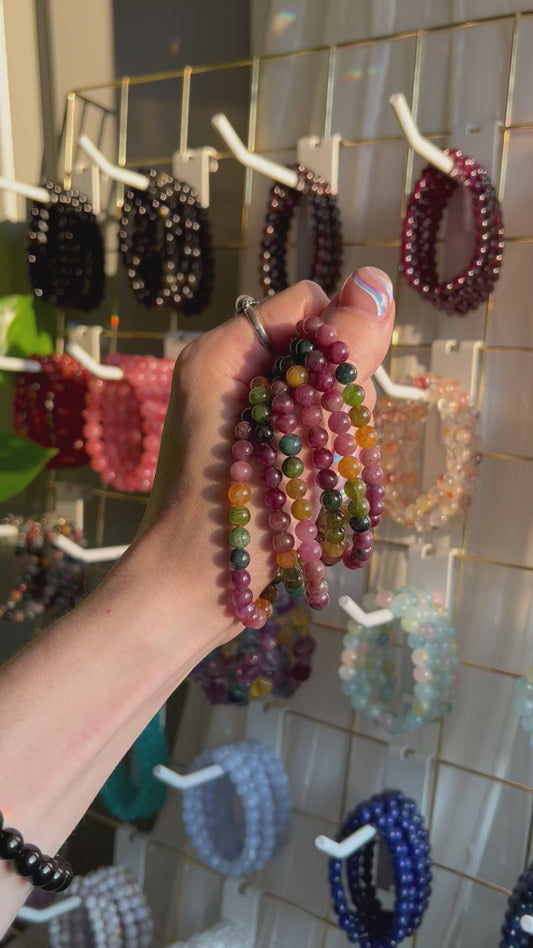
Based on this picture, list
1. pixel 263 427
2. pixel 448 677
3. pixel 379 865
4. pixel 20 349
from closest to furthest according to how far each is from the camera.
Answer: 1. pixel 263 427
2. pixel 448 677
3. pixel 379 865
4. pixel 20 349

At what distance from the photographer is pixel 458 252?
88 centimetres

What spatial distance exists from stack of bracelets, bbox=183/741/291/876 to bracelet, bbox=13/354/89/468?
0.46 m

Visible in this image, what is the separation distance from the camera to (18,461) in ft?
3.67

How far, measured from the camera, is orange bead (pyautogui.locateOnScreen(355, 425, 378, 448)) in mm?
500

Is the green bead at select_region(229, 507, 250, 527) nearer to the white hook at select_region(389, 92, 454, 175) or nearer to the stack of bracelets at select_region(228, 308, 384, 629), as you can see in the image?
the stack of bracelets at select_region(228, 308, 384, 629)

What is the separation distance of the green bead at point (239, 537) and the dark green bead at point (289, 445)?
0.05 meters

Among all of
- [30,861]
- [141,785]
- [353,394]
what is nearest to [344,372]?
[353,394]

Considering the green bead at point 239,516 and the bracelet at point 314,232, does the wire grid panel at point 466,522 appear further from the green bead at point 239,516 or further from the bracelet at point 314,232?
the green bead at point 239,516

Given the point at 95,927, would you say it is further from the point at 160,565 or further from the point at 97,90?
the point at 97,90

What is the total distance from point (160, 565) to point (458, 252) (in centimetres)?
57

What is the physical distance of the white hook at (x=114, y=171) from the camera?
938 millimetres

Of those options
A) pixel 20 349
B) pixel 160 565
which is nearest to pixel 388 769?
pixel 160 565

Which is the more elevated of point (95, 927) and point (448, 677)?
point (448, 677)

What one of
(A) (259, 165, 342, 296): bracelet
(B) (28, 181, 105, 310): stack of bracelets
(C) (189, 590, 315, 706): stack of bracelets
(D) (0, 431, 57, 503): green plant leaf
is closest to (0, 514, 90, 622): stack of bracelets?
(D) (0, 431, 57, 503): green plant leaf
